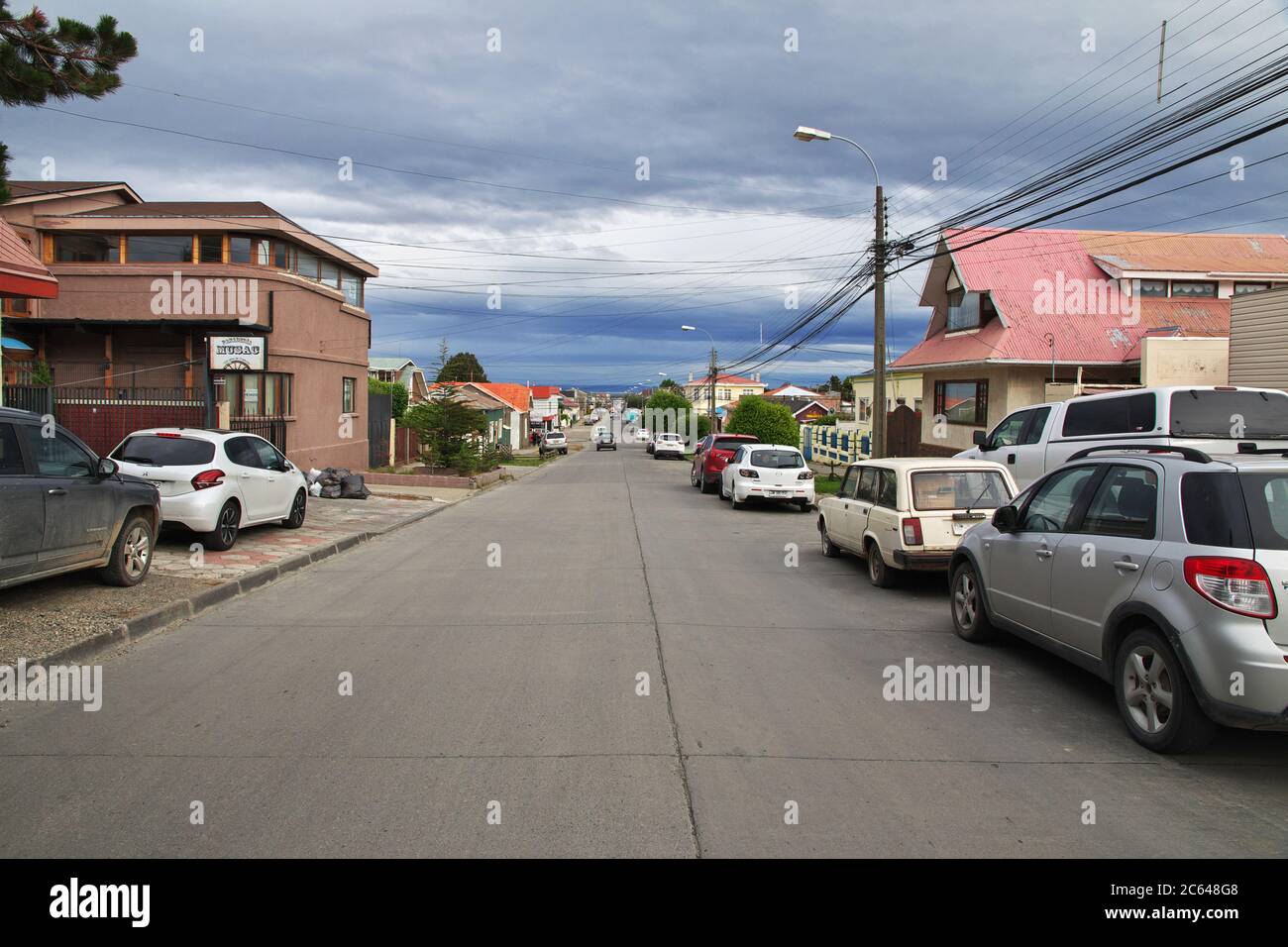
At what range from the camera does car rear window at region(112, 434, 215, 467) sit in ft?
38.1

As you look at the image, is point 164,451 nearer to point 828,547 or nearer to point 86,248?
point 828,547

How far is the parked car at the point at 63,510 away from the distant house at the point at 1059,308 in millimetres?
18863

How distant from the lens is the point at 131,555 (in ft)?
29.7

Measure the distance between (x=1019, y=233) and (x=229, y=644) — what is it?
86.1 feet

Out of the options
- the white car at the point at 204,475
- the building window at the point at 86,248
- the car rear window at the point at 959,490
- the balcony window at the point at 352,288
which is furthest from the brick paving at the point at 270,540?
the balcony window at the point at 352,288

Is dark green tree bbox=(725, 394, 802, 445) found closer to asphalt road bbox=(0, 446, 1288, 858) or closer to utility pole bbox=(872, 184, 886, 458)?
utility pole bbox=(872, 184, 886, 458)

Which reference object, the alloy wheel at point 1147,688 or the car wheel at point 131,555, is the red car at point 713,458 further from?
the alloy wheel at point 1147,688

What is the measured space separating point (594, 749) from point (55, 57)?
27.3 ft

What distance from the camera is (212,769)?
475cm

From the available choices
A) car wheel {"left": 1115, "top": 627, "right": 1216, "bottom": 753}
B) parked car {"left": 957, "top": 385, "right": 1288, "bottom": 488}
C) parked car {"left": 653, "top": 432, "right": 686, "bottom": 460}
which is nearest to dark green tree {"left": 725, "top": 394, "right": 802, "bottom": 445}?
parked car {"left": 653, "top": 432, "right": 686, "bottom": 460}

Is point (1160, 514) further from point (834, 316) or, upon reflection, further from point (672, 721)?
point (834, 316)

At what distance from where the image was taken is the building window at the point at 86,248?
77.2 ft

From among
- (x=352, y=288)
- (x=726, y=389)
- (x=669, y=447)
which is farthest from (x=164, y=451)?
(x=726, y=389)

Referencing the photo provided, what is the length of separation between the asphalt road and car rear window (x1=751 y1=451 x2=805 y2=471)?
10.9m
